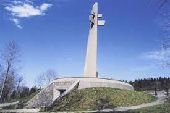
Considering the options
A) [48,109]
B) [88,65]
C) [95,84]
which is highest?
[88,65]

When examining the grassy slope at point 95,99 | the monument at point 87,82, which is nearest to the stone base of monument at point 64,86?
the monument at point 87,82

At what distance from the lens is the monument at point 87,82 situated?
106 feet

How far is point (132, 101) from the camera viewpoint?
2914cm

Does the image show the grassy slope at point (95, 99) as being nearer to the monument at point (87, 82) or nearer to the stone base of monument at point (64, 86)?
the stone base of monument at point (64, 86)

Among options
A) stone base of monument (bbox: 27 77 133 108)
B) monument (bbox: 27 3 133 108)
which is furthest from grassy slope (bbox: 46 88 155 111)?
monument (bbox: 27 3 133 108)

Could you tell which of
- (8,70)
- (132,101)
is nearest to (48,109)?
(132,101)

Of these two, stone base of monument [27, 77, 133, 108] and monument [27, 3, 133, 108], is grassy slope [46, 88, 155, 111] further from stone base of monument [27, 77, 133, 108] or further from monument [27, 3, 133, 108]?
monument [27, 3, 133, 108]

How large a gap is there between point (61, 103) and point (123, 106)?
19.4ft

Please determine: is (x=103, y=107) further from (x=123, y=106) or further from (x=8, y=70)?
(x=8, y=70)

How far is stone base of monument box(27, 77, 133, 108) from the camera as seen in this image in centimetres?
3184

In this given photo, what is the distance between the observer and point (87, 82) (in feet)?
107

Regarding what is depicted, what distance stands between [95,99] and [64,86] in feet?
21.2

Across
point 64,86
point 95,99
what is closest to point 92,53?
point 64,86

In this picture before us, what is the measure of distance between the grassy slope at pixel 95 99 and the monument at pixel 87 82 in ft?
5.23
